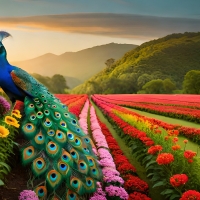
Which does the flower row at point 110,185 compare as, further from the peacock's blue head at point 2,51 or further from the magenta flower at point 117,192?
the peacock's blue head at point 2,51

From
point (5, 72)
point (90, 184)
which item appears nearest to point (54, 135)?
point (90, 184)

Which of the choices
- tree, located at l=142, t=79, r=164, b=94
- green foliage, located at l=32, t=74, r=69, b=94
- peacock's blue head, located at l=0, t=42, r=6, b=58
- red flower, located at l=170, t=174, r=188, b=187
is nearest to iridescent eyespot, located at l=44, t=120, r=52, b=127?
red flower, located at l=170, t=174, r=188, b=187

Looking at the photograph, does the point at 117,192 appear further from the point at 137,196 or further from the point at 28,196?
the point at 28,196

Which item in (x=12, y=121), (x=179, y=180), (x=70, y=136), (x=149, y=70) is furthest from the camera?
(x=149, y=70)

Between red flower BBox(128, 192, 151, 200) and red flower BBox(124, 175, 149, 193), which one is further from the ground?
red flower BBox(124, 175, 149, 193)

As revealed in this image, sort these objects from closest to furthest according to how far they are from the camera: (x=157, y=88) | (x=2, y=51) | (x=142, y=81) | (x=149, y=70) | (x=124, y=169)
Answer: (x=124, y=169), (x=2, y=51), (x=157, y=88), (x=142, y=81), (x=149, y=70)

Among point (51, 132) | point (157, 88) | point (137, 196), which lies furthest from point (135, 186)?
point (157, 88)

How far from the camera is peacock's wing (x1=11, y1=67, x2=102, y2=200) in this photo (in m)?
4.58

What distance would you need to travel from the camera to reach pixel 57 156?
4949 millimetres

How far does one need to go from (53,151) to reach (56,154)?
8 centimetres

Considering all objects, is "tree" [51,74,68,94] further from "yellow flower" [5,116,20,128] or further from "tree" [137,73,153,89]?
Result: "yellow flower" [5,116,20,128]

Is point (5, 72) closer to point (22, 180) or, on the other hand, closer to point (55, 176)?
point (22, 180)

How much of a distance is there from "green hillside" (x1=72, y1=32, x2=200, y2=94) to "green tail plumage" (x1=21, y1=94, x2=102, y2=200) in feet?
230

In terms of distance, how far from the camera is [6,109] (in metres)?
5.50
